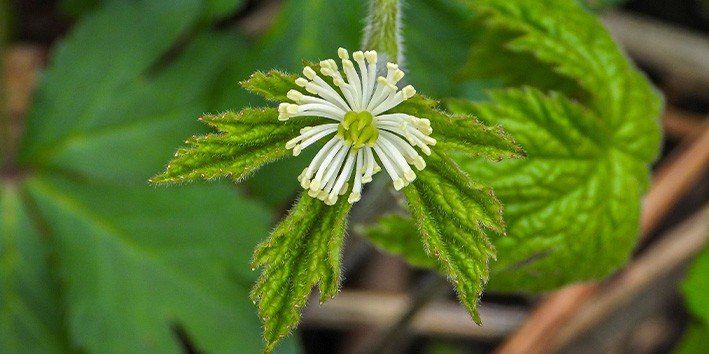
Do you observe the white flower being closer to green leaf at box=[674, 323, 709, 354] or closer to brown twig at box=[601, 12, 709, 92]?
green leaf at box=[674, 323, 709, 354]

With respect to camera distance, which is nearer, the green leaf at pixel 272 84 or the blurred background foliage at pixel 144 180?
the green leaf at pixel 272 84

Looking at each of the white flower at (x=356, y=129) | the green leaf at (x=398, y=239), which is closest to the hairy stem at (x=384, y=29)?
the white flower at (x=356, y=129)

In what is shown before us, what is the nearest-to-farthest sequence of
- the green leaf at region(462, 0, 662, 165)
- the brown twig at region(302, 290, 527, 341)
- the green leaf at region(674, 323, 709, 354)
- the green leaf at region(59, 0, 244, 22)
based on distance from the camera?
1. the green leaf at region(462, 0, 662, 165)
2. the green leaf at region(59, 0, 244, 22)
3. the green leaf at region(674, 323, 709, 354)
4. the brown twig at region(302, 290, 527, 341)

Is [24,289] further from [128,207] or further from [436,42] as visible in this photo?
[436,42]

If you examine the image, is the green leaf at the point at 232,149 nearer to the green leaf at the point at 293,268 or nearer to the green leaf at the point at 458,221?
the green leaf at the point at 293,268

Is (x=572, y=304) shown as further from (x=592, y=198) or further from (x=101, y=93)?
(x=101, y=93)

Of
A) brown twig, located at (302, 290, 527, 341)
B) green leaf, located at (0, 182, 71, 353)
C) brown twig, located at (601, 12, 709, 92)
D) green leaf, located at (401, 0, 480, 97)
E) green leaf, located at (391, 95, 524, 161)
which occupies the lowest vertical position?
brown twig, located at (302, 290, 527, 341)

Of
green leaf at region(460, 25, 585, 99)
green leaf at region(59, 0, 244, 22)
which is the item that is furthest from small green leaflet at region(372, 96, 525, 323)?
green leaf at region(59, 0, 244, 22)
